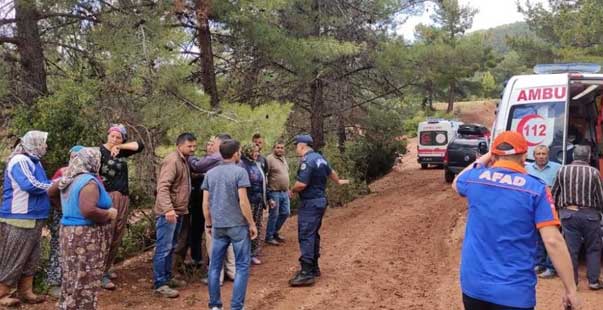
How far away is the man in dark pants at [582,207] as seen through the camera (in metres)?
6.10

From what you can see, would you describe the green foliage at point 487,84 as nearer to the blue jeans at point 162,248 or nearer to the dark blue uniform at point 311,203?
the dark blue uniform at point 311,203

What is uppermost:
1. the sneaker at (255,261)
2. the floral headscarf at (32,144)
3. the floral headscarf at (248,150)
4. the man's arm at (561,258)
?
the floral headscarf at (32,144)

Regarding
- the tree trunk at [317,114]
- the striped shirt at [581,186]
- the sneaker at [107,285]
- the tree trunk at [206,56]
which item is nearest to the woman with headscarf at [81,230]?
the sneaker at [107,285]

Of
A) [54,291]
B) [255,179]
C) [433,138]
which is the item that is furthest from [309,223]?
[433,138]

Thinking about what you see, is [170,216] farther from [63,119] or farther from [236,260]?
[63,119]

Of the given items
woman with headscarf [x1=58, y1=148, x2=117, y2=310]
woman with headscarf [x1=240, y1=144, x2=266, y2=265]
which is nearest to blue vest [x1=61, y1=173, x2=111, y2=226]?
woman with headscarf [x1=58, y1=148, x2=117, y2=310]

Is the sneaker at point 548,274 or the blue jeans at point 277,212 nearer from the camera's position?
the sneaker at point 548,274

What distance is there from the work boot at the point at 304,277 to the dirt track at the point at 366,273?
10 centimetres

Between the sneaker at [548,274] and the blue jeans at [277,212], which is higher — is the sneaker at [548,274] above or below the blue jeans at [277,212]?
below

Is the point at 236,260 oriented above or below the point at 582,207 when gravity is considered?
below

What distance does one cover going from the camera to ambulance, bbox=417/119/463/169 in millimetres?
23312

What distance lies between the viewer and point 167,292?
5.98 m

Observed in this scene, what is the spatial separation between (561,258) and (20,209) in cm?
470

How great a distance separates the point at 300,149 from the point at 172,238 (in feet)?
5.73
